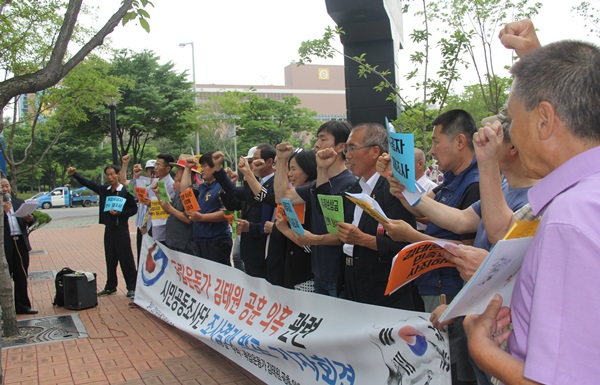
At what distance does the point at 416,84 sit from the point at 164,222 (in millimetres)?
3985

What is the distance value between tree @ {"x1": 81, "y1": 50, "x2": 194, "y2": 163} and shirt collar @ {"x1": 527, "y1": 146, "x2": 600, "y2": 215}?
27.1 meters

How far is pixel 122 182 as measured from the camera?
8477 millimetres

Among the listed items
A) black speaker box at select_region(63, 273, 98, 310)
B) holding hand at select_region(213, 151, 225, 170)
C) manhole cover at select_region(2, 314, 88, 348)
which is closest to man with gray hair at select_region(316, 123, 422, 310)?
holding hand at select_region(213, 151, 225, 170)

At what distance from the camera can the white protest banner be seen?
8.66ft

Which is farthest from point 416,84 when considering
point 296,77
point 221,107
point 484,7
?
point 296,77

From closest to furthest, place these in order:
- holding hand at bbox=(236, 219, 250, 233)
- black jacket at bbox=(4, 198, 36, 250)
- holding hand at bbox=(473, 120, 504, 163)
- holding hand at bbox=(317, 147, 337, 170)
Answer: holding hand at bbox=(473, 120, 504, 163) < holding hand at bbox=(317, 147, 337, 170) < holding hand at bbox=(236, 219, 250, 233) < black jacket at bbox=(4, 198, 36, 250)

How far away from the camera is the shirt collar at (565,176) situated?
1.14m

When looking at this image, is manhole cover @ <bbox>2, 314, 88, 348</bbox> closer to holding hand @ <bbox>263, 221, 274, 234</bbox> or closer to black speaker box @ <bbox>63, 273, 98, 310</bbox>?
black speaker box @ <bbox>63, 273, 98, 310</bbox>

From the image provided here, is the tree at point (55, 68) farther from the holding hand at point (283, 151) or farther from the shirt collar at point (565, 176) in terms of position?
the shirt collar at point (565, 176)

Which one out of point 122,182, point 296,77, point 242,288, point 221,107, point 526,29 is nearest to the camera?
point 526,29

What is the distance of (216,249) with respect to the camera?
6543 mm

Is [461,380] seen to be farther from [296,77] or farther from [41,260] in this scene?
[296,77]

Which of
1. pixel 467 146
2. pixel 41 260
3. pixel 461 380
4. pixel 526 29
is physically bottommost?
pixel 41 260

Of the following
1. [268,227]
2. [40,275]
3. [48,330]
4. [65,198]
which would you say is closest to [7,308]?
[48,330]
